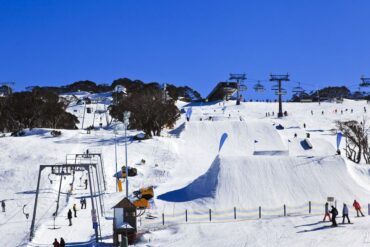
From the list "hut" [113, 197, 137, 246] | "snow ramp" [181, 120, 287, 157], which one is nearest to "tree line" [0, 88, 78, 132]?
"snow ramp" [181, 120, 287, 157]

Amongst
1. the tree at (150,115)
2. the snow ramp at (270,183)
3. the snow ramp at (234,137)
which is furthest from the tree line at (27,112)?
the snow ramp at (270,183)

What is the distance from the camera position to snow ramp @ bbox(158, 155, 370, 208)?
4050 centimetres

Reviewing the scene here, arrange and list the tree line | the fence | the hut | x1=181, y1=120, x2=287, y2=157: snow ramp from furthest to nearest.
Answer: the tree line → x1=181, y1=120, x2=287, y2=157: snow ramp → the fence → the hut

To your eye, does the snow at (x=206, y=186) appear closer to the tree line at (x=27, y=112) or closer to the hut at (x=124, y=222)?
the hut at (x=124, y=222)

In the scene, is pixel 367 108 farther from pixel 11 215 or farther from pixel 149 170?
pixel 11 215

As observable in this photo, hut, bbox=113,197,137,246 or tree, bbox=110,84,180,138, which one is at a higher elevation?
tree, bbox=110,84,180,138

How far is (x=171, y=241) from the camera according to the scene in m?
28.4

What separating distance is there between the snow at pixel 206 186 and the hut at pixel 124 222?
860 mm

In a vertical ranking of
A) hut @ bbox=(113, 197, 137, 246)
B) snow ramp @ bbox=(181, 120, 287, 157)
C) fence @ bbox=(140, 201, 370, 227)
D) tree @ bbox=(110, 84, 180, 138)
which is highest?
tree @ bbox=(110, 84, 180, 138)

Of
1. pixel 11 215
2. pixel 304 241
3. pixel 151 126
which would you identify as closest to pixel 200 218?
pixel 304 241

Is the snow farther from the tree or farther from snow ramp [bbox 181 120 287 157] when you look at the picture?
the tree

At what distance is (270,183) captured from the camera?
4266 centimetres

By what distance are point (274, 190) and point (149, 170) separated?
1633cm

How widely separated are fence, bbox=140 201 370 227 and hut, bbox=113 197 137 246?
4.26 metres
